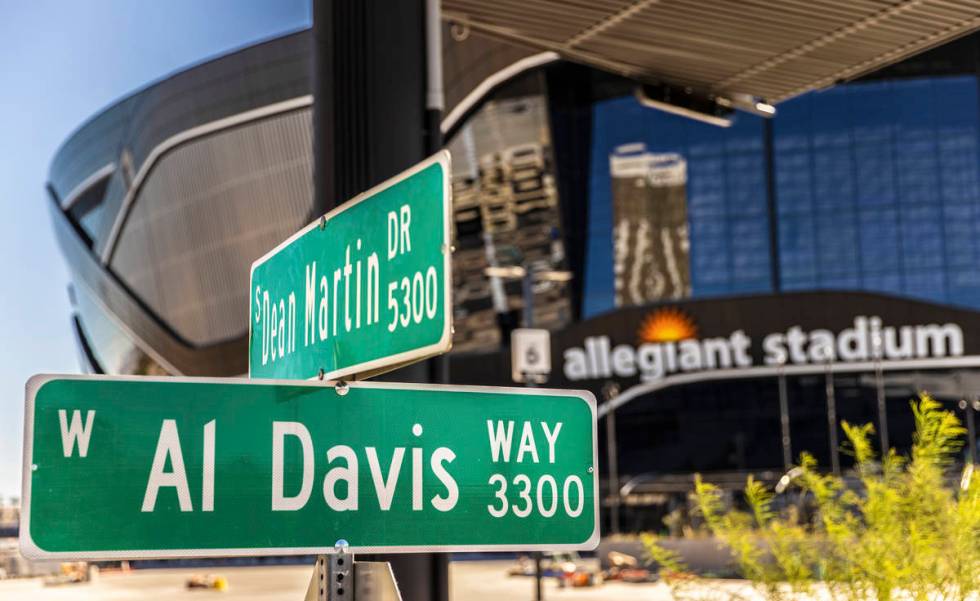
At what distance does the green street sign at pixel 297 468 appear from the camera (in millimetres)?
2537

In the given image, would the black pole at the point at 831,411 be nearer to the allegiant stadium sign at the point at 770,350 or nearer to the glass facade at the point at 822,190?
the allegiant stadium sign at the point at 770,350

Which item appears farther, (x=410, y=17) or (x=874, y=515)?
(x=874, y=515)

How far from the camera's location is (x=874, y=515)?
26.5 ft

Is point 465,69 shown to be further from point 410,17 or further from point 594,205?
point 410,17

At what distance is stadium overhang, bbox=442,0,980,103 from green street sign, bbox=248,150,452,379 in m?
6.48

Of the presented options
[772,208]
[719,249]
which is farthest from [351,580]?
[772,208]

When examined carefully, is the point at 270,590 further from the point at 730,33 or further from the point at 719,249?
the point at 719,249

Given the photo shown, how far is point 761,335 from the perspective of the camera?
52031 millimetres

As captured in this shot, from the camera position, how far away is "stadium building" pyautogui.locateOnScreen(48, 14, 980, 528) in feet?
169

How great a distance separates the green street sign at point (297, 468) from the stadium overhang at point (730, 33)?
266 inches

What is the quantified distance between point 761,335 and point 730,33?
43317 millimetres

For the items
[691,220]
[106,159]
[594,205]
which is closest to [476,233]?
[594,205]

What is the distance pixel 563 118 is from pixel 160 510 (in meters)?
54.6

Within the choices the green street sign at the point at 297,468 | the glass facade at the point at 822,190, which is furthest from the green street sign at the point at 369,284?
the glass facade at the point at 822,190
